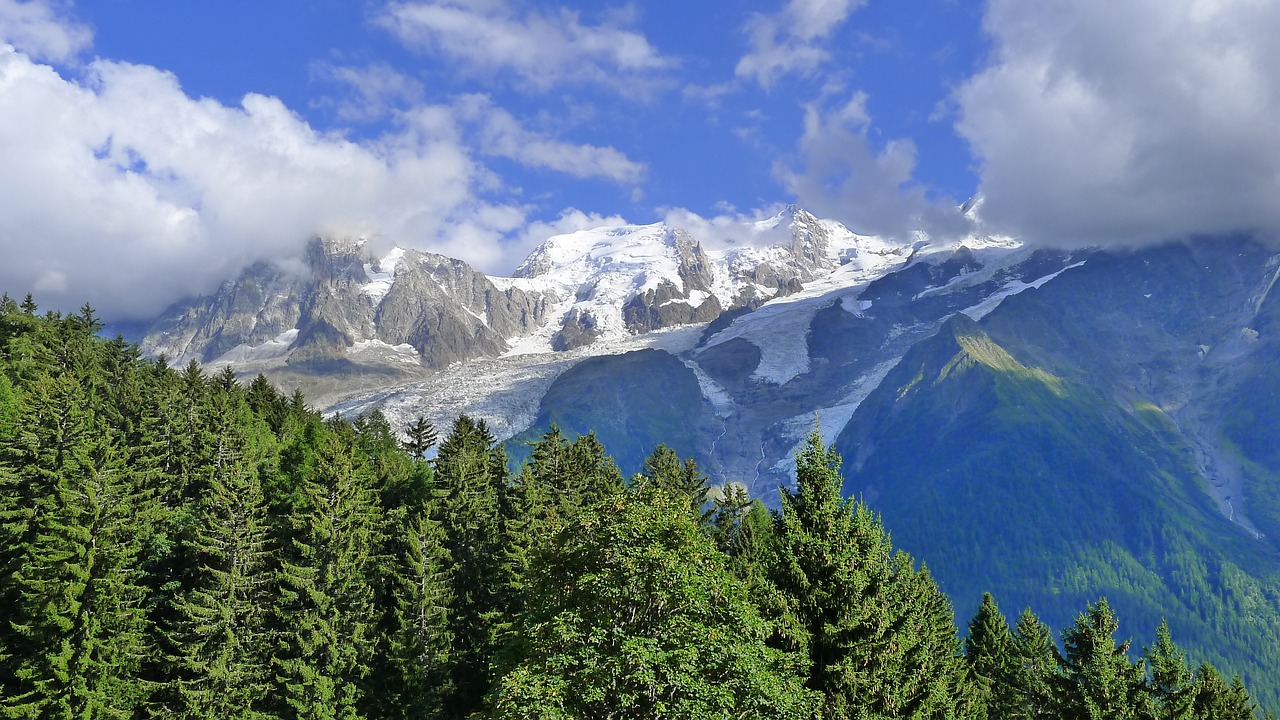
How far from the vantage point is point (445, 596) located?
45.5 meters

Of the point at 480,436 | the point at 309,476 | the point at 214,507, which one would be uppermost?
the point at 480,436

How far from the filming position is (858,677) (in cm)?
2252

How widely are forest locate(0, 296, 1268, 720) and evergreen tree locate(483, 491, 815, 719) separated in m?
0.08

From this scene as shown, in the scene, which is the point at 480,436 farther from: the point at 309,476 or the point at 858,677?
the point at 858,677

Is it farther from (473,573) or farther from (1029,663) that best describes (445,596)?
(1029,663)

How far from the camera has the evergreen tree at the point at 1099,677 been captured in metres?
30.1

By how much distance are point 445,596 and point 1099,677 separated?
32.6 m

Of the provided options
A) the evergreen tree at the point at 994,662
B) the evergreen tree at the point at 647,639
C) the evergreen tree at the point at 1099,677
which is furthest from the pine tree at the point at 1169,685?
the evergreen tree at the point at 994,662

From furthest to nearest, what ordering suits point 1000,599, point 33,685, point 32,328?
point 1000,599 → point 32,328 → point 33,685

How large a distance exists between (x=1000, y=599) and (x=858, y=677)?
7645 inches

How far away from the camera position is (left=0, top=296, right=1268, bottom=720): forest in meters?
20.6

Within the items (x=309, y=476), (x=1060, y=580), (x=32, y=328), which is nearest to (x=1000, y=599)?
(x=1060, y=580)

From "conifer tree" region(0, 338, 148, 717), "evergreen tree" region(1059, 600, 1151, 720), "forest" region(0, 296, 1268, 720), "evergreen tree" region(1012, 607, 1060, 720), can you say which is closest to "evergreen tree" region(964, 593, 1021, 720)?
"forest" region(0, 296, 1268, 720)

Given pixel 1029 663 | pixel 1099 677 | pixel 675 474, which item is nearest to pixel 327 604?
pixel 1099 677
